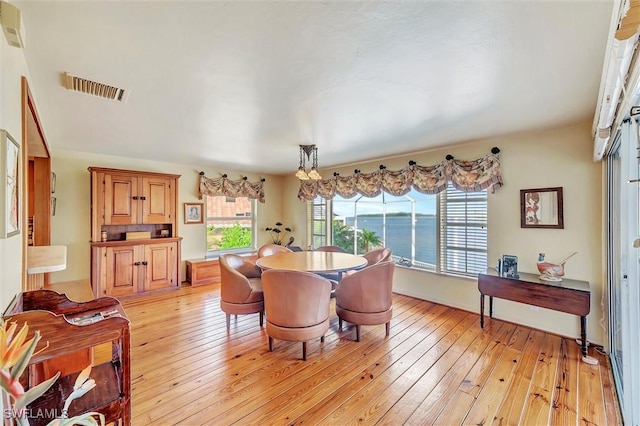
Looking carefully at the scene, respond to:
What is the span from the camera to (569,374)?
2.33m

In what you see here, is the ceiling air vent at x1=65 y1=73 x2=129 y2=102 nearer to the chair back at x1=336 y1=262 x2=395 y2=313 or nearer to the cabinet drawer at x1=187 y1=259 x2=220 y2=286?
the chair back at x1=336 y1=262 x2=395 y2=313

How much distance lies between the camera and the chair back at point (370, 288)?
2.88 metres

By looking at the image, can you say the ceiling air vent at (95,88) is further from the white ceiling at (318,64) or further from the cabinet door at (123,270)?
the cabinet door at (123,270)

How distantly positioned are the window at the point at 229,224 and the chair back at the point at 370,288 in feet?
12.6

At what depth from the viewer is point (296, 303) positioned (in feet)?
8.35

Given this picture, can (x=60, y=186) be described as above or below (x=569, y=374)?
above

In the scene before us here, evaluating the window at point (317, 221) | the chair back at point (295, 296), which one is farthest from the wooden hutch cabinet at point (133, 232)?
the chair back at point (295, 296)

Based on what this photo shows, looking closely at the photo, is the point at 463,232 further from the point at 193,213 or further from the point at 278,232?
the point at 193,213

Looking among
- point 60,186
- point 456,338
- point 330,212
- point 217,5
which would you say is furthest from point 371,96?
point 60,186

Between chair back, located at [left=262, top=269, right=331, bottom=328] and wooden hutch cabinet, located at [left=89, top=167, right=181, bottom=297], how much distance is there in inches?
120

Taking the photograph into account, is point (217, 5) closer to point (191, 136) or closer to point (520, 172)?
point (191, 136)

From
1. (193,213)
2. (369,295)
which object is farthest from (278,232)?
(369,295)

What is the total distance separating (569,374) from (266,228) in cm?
559

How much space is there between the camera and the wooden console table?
2601 millimetres
